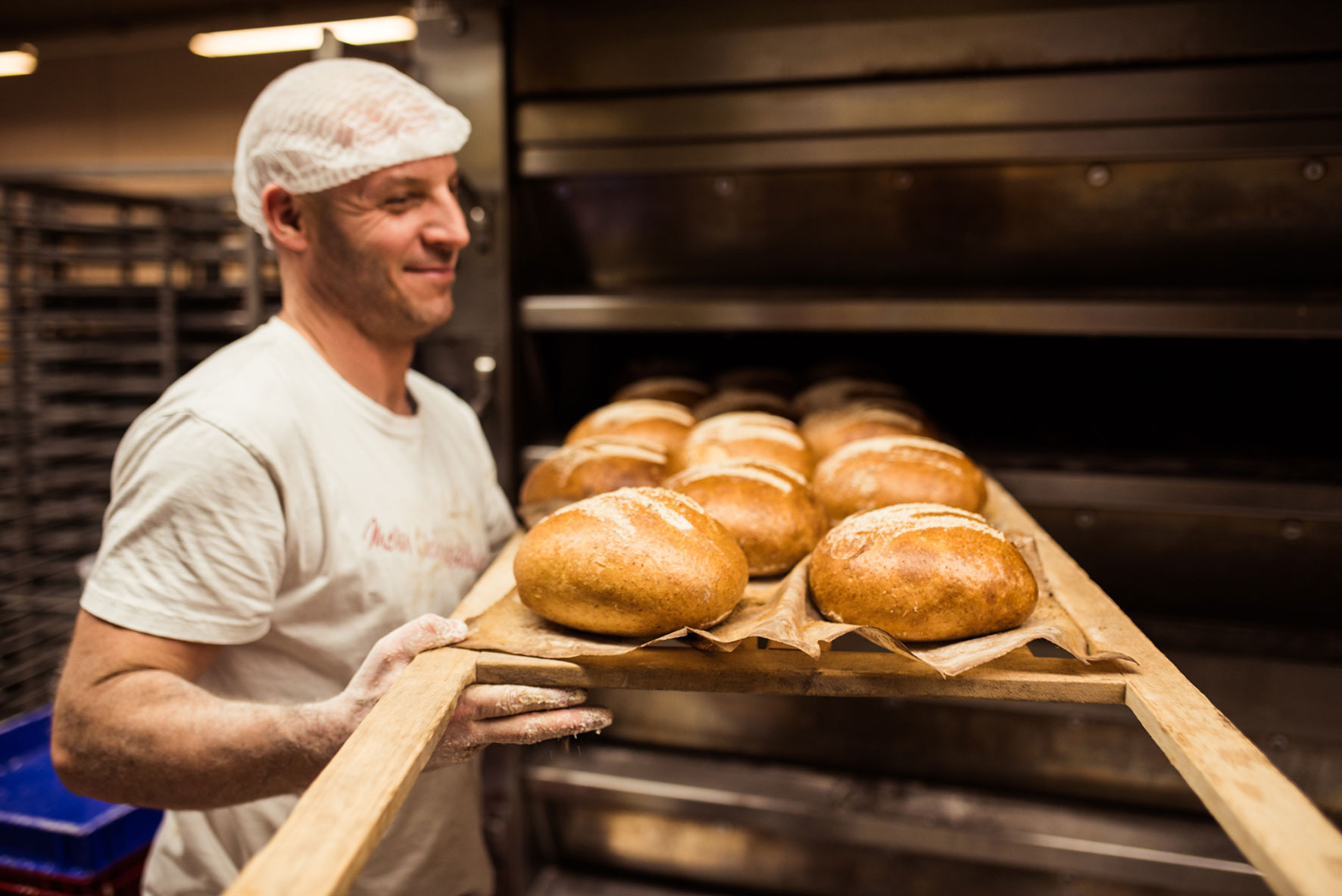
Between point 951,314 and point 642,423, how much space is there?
28.3 inches

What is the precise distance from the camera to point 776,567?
1.28 metres

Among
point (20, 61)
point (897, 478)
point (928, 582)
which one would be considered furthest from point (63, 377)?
point (20, 61)

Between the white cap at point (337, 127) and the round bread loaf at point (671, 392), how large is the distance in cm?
85

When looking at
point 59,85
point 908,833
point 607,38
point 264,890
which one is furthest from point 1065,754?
point 59,85

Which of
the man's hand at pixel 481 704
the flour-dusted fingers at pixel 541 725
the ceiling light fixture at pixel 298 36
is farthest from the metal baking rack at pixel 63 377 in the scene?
the ceiling light fixture at pixel 298 36

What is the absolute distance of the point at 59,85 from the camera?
7078 mm

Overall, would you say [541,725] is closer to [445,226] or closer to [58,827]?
[445,226]

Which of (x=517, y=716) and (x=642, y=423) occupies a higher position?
(x=642, y=423)

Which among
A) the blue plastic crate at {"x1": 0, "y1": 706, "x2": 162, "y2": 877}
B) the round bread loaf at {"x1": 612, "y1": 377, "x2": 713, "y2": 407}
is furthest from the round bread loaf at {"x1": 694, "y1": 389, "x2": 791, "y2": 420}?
the blue plastic crate at {"x1": 0, "y1": 706, "x2": 162, "y2": 877}

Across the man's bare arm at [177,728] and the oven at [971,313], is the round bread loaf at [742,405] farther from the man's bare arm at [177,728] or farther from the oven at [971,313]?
the man's bare arm at [177,728]

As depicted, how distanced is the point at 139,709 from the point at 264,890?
0.66 meters

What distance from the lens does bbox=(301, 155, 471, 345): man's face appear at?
134 centimetres

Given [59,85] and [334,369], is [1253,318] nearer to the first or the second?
[334,369]

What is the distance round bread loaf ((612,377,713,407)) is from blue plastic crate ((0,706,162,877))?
158 centimetres
